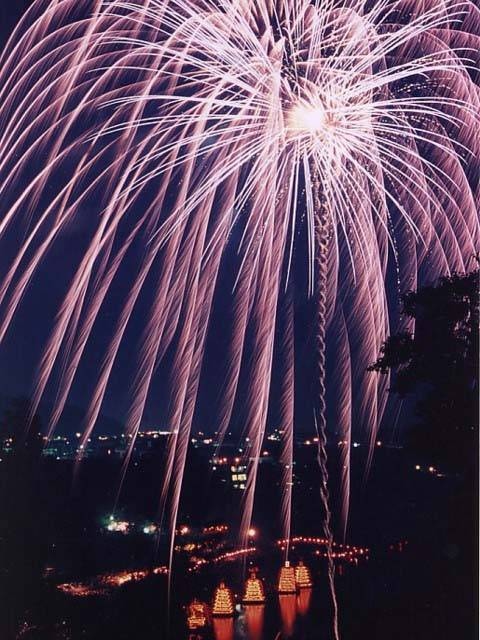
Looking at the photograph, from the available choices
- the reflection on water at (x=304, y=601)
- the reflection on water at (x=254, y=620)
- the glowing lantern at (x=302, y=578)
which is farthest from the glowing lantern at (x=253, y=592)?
the glowing lantern at (x=302, y=578)

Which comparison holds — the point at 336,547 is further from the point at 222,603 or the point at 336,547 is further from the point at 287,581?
the point at 222,603

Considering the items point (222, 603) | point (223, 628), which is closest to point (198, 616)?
point (223, 628)

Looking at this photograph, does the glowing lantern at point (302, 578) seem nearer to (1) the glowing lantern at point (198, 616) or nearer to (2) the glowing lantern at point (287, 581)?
(2) the glowing lantern at point (287, 581)

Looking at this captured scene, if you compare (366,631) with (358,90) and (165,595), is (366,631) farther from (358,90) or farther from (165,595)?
(358,90)

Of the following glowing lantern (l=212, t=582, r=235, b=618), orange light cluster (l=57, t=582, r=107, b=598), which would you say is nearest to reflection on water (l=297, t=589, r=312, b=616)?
glowing lantern (l=212, t=582, r=235, b=618)

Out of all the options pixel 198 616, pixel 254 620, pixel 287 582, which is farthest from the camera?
pixel 287 582

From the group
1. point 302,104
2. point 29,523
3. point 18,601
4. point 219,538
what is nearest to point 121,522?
point 219,538

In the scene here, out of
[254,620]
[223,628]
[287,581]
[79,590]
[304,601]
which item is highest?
[287,581]
